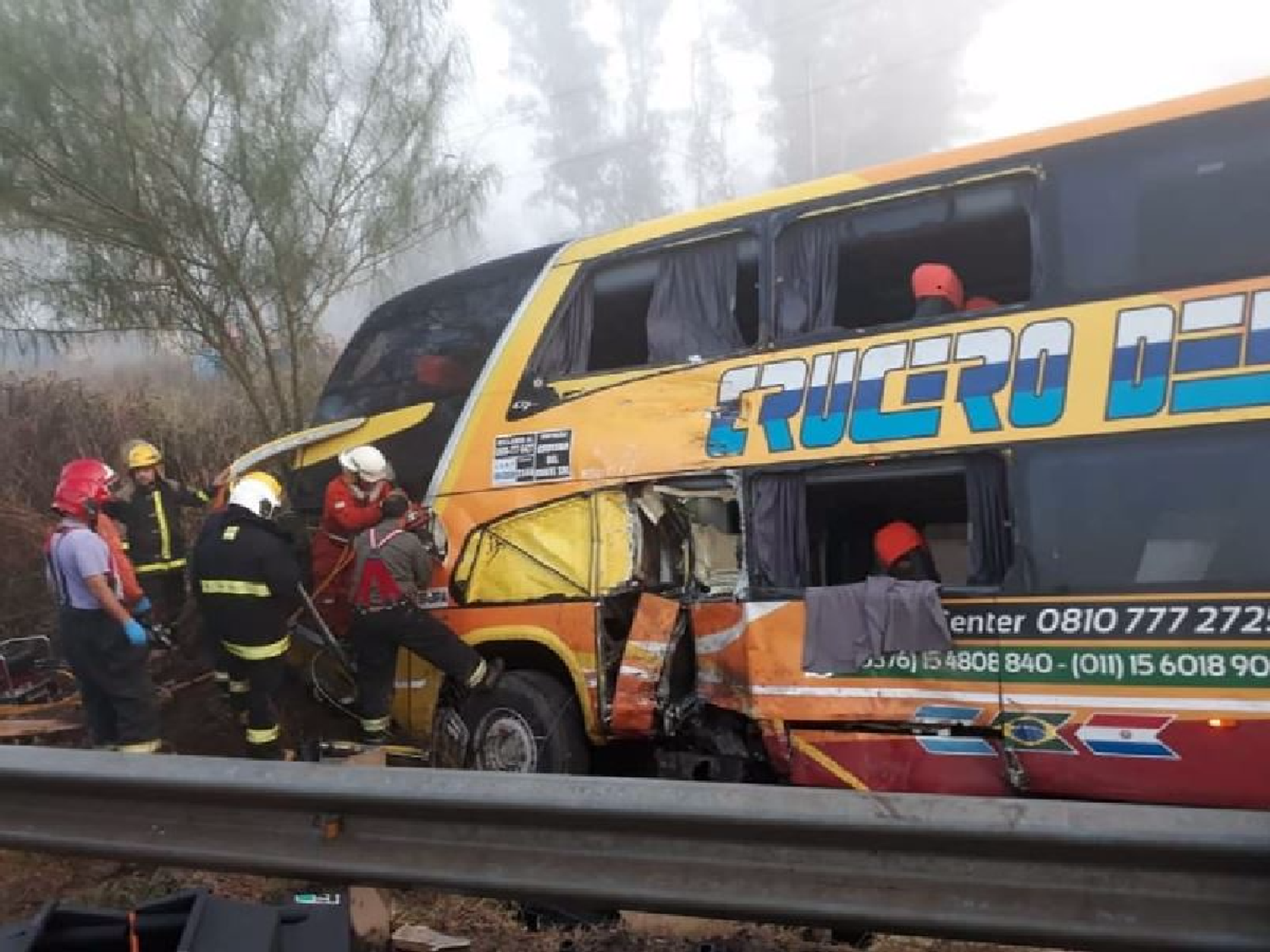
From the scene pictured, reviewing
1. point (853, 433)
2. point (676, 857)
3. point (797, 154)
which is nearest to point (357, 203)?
point (853, 433)

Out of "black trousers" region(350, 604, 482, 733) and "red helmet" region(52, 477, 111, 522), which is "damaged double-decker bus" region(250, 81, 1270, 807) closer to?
"black trousers" region(350, 604, 482, 733)

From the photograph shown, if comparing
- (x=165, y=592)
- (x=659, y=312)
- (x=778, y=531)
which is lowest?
(x=165, y=592)

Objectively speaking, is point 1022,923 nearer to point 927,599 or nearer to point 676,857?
point 676,857

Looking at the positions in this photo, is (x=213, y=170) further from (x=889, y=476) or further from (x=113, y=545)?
(x=889, y=476)

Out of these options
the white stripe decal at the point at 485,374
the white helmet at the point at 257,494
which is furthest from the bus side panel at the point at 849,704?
the white helmet at the point at 257,494

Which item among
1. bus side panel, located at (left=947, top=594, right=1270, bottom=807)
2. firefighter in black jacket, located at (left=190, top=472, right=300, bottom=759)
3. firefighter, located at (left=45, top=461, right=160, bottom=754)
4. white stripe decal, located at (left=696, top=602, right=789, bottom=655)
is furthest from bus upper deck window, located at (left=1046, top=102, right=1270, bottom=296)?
firefighter, located at (left=45, top=461, right=160, bottom=754)

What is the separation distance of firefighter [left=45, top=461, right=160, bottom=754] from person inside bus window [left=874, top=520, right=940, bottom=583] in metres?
3.81

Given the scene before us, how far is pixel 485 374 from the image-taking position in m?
5.32

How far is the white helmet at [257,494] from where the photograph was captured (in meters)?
5.50

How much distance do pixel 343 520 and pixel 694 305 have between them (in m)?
2.41

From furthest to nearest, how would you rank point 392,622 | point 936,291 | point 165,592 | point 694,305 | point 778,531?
point 165,592 → point 392,622 → point 694,305 → point 778,531 → point 936,291

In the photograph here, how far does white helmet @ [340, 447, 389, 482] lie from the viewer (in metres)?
5.59

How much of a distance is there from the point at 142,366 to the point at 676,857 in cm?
1038

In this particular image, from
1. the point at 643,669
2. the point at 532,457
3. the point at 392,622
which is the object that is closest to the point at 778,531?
the point at 643,669
